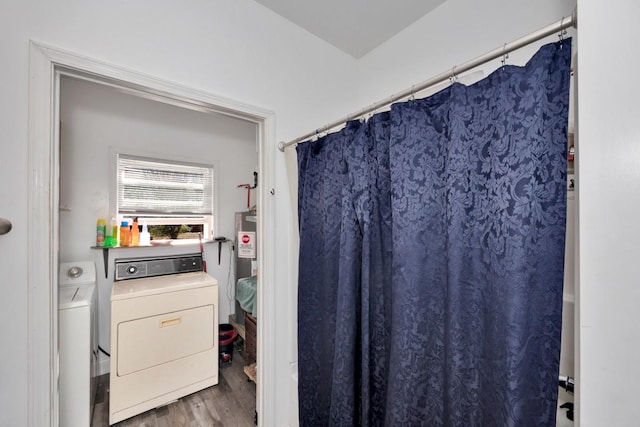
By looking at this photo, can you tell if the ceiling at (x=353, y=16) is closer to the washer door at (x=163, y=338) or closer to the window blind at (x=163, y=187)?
the window blind at (x=163, y=187)


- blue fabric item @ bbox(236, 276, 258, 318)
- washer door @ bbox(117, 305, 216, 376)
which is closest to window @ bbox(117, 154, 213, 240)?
blue fabric item @ bbox(236, 276, 258, 318)

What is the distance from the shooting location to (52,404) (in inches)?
37.4

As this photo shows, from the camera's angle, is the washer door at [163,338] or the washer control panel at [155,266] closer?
the washer door at [163,338]

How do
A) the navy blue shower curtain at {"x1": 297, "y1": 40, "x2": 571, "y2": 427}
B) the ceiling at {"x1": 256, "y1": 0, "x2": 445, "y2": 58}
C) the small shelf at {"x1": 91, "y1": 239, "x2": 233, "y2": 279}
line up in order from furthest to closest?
the small shelf at {"x1": 91, "y1": 239, "x2": 233, "y2": 279} < the ceiling at {"x1": 256, "y1": 0, "x2": 445, "y2": 58} < the navy blue shower curtain at {"x1": 297, "y1": 40, "x2": 571, "y2": 427}

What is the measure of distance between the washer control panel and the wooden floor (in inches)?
35.4

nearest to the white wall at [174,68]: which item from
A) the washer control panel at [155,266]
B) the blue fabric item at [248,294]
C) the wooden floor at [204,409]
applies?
the wooden floor at [204,409]

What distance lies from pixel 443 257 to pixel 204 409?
2081 millimetres

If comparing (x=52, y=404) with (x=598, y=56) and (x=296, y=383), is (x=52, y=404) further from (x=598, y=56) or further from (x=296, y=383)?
(x=598, y=56)

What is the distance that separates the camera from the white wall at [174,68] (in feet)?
2.89

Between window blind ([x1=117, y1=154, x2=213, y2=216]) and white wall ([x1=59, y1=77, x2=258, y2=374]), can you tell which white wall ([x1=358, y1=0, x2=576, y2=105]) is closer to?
white wall ([x1=59, y1=77, x2=258, y2=374])

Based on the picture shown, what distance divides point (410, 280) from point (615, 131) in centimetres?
63

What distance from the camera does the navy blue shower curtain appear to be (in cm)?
67

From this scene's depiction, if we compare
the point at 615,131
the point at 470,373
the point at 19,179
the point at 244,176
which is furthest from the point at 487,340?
the point at 244,176

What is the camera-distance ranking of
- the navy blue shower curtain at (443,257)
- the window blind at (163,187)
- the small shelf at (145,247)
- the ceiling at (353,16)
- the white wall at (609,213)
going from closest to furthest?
the white wall at (609,213), the navy blue shower curtain at (443,257), the ceiling at (353,16), the small shelf at (145,247), the window blind at (163,187)
